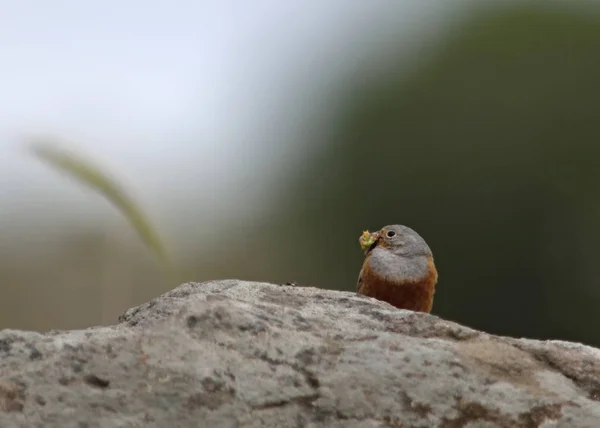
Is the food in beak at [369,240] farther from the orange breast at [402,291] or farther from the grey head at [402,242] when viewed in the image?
the orange breast at [402,291]

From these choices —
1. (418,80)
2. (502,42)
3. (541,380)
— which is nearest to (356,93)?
(418,80)

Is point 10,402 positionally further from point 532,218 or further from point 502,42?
point 502,42

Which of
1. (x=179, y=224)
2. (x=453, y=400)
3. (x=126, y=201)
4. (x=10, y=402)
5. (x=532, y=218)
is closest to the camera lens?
(x=10, y=402)

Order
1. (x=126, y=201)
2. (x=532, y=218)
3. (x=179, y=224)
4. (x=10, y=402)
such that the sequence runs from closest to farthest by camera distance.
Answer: (x=10, y=402) < (x=126, y=201) < (x=179, y=224) < (x=532, y=218)

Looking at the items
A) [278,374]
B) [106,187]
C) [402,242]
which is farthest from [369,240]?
[278,374]

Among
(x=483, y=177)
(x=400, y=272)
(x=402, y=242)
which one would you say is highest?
(x=402, y=242)

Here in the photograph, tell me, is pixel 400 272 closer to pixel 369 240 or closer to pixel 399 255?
pixel 399 255

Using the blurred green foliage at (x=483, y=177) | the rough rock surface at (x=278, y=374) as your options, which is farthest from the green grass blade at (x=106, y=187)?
the blurred green foliage at (x=483, y=177)
